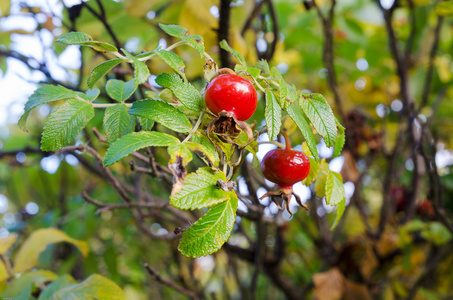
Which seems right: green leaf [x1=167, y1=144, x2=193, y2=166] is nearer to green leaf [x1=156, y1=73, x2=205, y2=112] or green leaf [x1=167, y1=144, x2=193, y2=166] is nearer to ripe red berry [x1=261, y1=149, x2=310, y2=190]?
green leaf [x1=156, y1=73, x2=205, y2=112]

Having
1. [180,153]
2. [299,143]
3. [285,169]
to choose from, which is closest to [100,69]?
[180,153]

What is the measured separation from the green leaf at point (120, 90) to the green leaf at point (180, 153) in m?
0.15

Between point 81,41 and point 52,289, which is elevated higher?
point 81,41

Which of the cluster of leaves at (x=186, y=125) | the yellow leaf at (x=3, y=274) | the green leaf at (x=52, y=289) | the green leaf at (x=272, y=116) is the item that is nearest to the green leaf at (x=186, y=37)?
the cluster of leaves at (x=186, y=125)

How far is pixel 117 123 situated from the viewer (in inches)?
18.7

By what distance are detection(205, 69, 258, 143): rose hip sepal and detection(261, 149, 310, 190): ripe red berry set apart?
0.30 feet

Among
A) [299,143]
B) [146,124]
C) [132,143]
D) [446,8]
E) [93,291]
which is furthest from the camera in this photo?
[299,143]

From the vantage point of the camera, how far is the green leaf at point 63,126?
45cm

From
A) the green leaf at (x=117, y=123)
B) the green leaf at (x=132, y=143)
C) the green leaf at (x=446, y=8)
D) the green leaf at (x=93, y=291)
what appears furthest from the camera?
the green leaf at (x=446, y=8)

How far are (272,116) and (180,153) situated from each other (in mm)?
118

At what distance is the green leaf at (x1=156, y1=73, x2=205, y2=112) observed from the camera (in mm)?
431

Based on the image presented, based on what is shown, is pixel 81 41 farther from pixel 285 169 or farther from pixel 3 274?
pixel 3 274

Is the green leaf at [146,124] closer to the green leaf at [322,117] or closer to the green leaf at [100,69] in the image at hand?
the green leaf at [100,69]

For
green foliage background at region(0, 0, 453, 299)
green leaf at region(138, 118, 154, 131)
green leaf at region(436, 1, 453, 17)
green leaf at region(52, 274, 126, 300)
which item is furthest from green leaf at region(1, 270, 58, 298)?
green leaf at region(436, 1, 453, 17)
